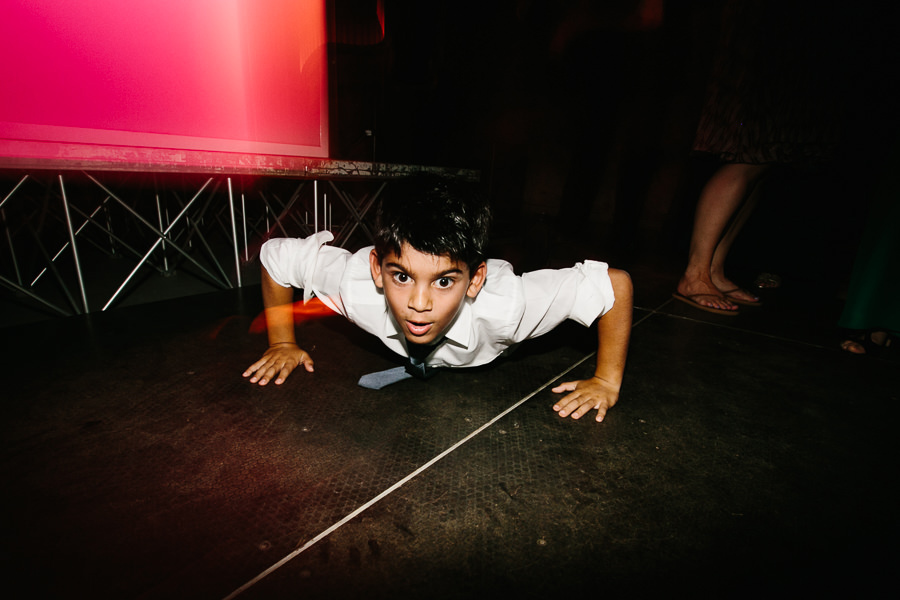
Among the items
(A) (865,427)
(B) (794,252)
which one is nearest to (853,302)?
(A) (865,427)

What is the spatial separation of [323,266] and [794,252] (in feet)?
14.2

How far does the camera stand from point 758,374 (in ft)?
4.93

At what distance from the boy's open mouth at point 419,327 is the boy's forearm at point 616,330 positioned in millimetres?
591

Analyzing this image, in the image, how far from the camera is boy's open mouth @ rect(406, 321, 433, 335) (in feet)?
3.33

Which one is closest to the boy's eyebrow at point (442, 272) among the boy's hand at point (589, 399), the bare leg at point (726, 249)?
the boy's hand at point (589, 399)

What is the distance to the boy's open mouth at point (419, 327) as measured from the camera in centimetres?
101

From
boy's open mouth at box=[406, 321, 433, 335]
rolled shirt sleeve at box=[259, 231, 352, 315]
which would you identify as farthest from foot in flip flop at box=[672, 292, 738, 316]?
rolled shirt sleeve at box=[259, 231, 352, 315]

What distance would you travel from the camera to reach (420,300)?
967 mm

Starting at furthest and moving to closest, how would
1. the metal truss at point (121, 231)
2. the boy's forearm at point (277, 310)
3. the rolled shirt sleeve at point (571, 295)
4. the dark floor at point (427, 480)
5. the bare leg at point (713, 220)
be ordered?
the bare leg at point (713, 220) → the metal truss at point (121, 231) → the boy's forearm at point (277, 310) → the rolled shirt sleeve at point (571, 295) → the dark floor at point (427, 480)

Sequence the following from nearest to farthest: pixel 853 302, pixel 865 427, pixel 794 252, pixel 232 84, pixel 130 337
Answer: pixel 865 427, pixel 130 337, pixel 853 302, pixel 794 252, pixel 232 84

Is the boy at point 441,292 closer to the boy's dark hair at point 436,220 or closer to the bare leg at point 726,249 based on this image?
the boy's dark hair at point 436,220

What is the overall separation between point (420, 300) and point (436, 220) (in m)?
0.23

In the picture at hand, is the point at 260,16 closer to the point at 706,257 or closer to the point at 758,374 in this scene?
the point at 706,257

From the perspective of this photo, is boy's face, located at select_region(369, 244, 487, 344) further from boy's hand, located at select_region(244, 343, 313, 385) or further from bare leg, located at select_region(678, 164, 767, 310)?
bare leg, located at select_region(678, 164, 767, 310)
